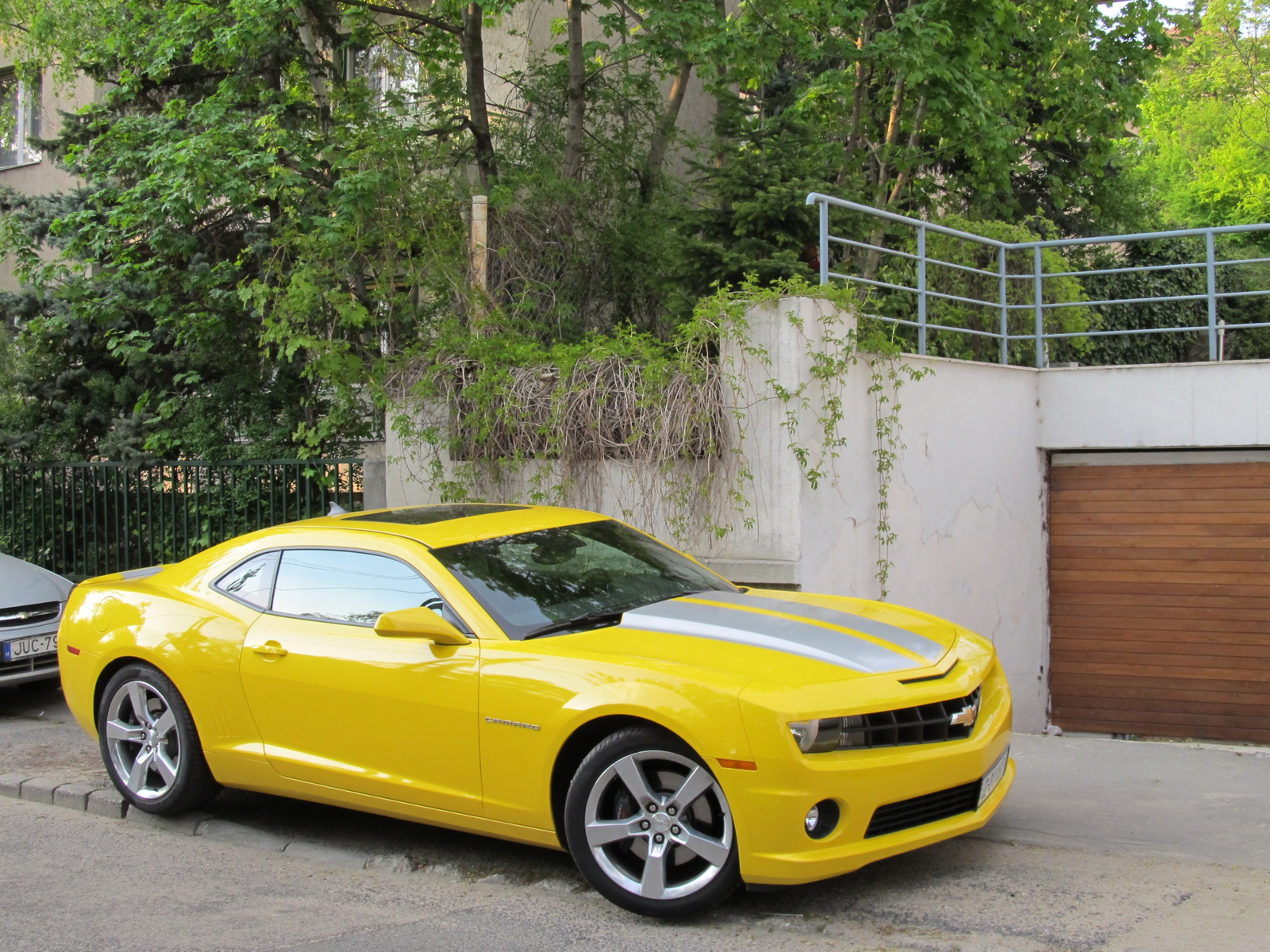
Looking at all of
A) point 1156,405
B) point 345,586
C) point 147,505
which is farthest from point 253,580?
point 1156,405

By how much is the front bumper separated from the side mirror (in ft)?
4.16

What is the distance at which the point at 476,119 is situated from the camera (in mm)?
12820

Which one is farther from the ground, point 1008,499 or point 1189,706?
point 1008,499

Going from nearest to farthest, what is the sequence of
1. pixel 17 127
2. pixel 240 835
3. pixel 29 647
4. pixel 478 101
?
pixel 240 835 < pixel 29 647 < pixel 478 101 < pixel 17 127

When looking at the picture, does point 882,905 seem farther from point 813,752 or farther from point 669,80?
point 669,80

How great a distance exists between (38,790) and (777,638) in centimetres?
425

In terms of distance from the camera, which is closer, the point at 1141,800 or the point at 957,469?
the point at 1141,800

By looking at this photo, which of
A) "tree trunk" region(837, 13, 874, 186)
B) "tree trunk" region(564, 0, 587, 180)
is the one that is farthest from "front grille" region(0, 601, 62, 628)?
"tree trunk" region(837, 13, 874, 186)

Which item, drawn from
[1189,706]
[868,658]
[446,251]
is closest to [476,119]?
[446,251]

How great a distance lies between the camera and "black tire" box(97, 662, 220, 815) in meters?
5.62

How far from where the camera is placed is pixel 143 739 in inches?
229

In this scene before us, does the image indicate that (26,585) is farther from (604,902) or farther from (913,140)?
(913,140)

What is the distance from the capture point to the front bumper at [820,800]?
4.02 metres

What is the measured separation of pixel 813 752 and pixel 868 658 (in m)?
0.55
